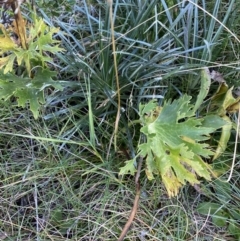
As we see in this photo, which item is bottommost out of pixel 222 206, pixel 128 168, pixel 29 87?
pixel 222 206

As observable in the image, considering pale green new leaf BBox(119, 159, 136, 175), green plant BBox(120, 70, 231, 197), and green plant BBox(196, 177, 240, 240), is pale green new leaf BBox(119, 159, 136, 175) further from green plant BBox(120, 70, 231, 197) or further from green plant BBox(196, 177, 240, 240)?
green plant BBox(196, 177, 240, 240)

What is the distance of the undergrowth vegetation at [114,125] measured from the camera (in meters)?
1.28

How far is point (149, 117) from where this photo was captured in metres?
1.21

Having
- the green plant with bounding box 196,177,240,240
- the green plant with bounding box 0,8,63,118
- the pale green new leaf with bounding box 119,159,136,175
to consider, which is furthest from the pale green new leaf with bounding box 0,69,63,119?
the green plant with bounding box 196,177,240,240

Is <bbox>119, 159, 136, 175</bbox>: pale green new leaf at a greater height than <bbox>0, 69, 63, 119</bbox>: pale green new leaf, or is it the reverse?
<bbox>0, 69, 63, 119</bbox>: pale green new leaf

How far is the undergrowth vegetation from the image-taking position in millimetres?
1277

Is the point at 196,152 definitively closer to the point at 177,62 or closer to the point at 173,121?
the point at 173,121

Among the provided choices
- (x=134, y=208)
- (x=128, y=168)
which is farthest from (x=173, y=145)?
(x=134, y=208)

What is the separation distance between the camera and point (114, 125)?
1339mm

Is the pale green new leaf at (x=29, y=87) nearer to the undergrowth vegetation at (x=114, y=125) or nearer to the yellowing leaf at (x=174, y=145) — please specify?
the undergrowth vegetation at (x=114, y=125)

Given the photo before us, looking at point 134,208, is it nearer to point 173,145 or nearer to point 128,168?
point 128,168

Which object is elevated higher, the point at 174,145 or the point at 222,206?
the point at 174,145

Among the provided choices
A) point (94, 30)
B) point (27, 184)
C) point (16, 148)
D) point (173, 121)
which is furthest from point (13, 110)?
point (173, 121)

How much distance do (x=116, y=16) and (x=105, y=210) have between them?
587mm
